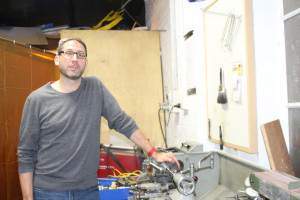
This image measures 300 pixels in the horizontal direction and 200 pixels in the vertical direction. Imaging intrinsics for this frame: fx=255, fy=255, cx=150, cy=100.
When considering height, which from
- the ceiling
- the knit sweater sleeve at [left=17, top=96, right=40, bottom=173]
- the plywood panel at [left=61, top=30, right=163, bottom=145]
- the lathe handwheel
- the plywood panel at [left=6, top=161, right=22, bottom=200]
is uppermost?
the ceiling

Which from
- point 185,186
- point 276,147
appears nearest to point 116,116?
point 185,186

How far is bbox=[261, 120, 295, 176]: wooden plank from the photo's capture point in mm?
1236

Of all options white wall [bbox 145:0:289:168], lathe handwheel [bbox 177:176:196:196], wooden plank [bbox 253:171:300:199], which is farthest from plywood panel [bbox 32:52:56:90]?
wooden plank [bbox 253:171:300:199]

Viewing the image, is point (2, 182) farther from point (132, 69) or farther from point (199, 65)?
point (199, 65)

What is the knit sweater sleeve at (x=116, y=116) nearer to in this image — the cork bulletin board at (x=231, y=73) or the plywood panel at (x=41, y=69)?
the cork bulletin board at (x=231, y=73)

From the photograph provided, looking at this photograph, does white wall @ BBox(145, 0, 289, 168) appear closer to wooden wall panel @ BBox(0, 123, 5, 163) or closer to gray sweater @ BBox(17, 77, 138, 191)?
gray sweater @ BBox(17, 77, 138, 191)

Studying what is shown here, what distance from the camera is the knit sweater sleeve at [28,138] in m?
1.43

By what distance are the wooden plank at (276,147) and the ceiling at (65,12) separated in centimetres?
→ 356

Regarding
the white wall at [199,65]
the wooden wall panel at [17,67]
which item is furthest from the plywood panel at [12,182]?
the white wall at [199,65]

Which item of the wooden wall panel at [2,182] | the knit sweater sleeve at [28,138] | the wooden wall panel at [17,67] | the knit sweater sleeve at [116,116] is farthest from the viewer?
the wooden wall panel at [17,67]

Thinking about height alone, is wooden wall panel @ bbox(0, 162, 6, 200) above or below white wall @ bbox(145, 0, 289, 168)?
below

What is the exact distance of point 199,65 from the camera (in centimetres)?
211

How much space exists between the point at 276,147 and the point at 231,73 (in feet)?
1.79

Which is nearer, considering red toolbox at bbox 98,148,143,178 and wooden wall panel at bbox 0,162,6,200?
wooden wall panel at bbox 0,162,6,200
